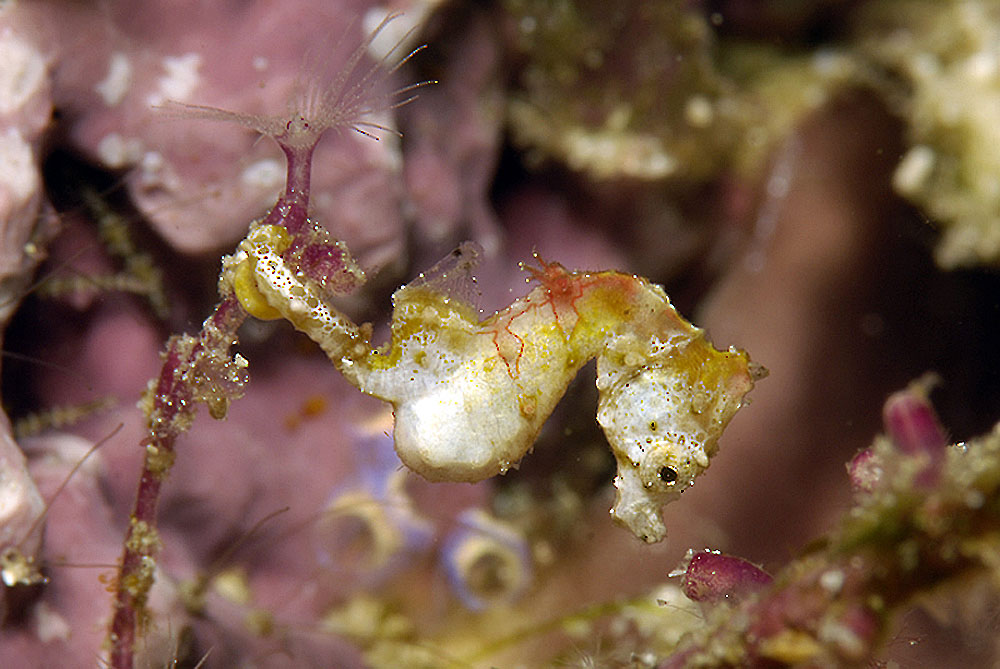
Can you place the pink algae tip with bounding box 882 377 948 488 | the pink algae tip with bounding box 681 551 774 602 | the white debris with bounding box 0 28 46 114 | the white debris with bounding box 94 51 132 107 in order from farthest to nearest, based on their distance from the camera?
the white debris with bounding box 94 51 132 107
the white debris with bounding box 0 28 46 114
the pink algae tip with bounding box 681 551 774 602
the pink algae tip with bounding box 882 377 948 488

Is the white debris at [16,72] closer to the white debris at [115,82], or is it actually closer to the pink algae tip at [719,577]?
the white debris at [115,82]

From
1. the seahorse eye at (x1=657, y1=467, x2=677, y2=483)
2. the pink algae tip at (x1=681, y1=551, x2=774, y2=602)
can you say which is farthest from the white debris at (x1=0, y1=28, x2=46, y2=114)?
the pink algae tip at (x1=681, y1=551, x2=774, y2=602)

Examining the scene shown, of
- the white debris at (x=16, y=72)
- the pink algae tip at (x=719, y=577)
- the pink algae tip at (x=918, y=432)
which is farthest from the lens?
the white debris at (x=16, y=72)

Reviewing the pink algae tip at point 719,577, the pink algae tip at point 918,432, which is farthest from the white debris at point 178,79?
the pink algae tip at point 918,432

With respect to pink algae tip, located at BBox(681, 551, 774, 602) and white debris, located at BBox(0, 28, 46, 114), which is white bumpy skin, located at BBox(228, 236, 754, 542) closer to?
pink algae tip, located at BBox(681, 551, 774, 602)

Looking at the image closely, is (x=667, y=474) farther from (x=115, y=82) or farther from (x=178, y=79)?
(x=115, y=82)

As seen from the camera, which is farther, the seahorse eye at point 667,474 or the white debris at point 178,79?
the white debris at point 178,79
